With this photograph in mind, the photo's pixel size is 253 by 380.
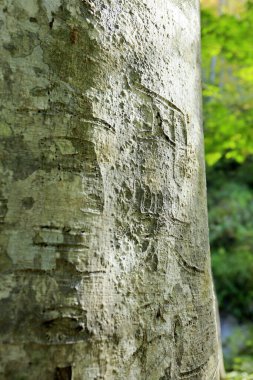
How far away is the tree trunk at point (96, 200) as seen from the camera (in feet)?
2.20

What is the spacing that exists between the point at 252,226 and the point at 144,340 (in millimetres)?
7869

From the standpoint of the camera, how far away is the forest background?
3.33m

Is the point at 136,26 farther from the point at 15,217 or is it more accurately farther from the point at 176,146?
the point at 15,217

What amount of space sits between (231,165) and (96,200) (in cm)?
921

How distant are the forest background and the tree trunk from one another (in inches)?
103

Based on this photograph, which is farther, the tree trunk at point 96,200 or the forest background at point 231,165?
the forest background at point 231,165

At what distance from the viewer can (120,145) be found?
0.80m

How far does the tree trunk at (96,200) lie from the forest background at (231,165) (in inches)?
103

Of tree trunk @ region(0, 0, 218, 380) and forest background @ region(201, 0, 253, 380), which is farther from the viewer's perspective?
forest background @ region(201, 0, 253, 380)

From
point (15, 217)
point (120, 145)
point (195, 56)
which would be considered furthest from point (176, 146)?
point (15, 217)

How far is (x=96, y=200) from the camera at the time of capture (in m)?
0.75

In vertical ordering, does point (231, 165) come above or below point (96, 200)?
above

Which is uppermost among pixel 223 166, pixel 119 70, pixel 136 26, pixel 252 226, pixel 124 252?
pixel 223 166

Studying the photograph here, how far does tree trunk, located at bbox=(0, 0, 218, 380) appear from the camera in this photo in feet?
2.20
